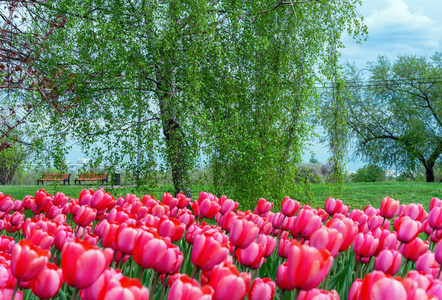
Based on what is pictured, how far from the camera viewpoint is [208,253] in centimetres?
124

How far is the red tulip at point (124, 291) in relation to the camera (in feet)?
2.71

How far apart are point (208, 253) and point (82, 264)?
39 centimetres

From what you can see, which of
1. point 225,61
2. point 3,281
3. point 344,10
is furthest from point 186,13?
point 3,281

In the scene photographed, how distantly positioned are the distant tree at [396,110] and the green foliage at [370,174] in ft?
1.74

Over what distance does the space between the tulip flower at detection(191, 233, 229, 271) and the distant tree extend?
2307 centimetres

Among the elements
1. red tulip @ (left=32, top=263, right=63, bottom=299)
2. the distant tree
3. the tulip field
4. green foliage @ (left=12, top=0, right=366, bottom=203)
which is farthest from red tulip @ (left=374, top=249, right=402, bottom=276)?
the distant tree

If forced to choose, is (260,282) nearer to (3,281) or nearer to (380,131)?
(3,281)

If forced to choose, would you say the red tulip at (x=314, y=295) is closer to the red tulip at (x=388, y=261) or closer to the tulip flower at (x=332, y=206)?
Answer: the red tulip at (x=388, y=261)

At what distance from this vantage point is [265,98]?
636 cm

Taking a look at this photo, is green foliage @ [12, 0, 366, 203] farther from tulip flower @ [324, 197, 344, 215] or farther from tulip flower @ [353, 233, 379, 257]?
tulip flower @ [353, 233, 379, 257]

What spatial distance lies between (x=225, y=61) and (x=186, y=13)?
1091 mm

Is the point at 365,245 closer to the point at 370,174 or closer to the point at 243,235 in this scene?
the point at 243,235

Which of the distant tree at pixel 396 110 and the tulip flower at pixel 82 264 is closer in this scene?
the tulip flower at pixel 82 264

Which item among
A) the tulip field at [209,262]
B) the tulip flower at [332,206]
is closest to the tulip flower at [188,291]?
the tulip field at [209,262]
